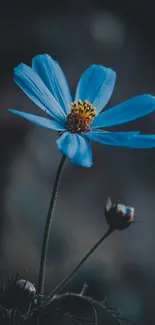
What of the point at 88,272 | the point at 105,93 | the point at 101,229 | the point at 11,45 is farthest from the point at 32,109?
the point at 105,93

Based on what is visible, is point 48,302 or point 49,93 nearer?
point 48,302

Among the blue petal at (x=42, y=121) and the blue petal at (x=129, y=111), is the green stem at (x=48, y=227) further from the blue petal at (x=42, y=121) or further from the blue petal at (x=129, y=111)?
the blue petal at (x=129, y=111)

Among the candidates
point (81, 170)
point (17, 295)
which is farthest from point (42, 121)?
point (81, 170)

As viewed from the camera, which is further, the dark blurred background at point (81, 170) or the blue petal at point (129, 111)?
the dark blurred background at point (81, 170)

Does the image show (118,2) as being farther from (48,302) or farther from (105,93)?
(48,302)

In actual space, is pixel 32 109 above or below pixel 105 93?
above

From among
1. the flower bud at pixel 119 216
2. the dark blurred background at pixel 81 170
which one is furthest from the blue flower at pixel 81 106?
the dark blurred background at pixel 81 170
